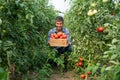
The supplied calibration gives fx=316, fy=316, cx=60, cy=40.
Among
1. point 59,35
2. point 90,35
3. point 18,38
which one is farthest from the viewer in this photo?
point 59,35

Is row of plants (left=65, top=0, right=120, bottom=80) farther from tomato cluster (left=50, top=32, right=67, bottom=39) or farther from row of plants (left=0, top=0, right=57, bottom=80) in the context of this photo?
row of plants (left=0, top=0, right=57, bottom=80)

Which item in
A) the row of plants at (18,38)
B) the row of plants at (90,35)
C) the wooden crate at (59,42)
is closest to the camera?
the row of plants at (18,38)

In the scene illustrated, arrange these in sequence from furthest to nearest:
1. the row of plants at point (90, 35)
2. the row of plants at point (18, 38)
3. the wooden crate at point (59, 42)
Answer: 1. the wooden crate at point (59, 42)
2. the row of plants at point (90, 35)
3. the row of plants at point (18, 38)

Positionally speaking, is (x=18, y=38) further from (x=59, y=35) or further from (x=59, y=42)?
(x=59, y=35)

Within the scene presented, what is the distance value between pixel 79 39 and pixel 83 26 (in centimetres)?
40

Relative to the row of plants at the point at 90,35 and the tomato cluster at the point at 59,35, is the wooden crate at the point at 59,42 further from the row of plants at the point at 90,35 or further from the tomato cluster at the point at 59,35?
the row of plants at the point at 90,35

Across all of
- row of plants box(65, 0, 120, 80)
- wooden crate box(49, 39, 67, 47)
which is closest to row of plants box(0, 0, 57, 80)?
wooden crate box(49, 39, 67, 47)

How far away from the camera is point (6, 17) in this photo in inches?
121

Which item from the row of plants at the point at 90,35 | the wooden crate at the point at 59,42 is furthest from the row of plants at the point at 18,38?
the row of plants at the point at 90,35

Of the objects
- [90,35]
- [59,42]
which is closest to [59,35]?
[59,42]

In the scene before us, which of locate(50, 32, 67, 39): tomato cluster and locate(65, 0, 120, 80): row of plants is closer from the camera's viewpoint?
locate(65, 0, 120, 80): row of plants

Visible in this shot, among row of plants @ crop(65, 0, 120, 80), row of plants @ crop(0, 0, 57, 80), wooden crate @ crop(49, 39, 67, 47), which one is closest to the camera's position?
row of plants @ crop(0, 0, 57, 80)

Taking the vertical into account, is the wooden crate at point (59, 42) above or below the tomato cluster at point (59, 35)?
below

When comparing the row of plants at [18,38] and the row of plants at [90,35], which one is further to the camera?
the row of plants at [90,35]
